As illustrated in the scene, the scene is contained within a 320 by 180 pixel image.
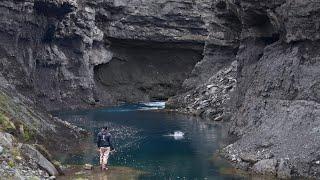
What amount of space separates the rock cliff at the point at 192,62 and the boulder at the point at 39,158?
43.7 feet

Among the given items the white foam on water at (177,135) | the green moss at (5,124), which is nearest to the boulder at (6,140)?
the green moss at (5,124)

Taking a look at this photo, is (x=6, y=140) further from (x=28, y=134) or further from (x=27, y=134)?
(x=28, y=134)

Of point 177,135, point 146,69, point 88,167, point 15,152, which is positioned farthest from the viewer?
point 146,69

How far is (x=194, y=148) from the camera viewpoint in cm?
4709

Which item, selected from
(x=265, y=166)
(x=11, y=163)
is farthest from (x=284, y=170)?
(x=11, y=163)

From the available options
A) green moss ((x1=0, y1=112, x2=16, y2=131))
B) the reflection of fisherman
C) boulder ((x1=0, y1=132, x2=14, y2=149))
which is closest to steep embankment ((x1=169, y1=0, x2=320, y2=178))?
the reflection of fisherman

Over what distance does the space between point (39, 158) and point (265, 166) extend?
1440cm

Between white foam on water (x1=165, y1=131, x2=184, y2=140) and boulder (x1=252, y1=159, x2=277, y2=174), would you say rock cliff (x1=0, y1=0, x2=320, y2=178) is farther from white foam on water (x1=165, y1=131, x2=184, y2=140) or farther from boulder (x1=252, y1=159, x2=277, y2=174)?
white foam on water (x1=165, y1=131, x2=184, y2=140)

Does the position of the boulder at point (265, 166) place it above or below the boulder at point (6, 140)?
below

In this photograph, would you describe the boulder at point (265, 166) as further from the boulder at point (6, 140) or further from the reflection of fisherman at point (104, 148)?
the boulder at point (6, 140)

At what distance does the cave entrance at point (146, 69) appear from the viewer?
11775 centimetres

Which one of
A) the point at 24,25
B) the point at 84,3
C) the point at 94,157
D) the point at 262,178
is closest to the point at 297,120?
the point at 262,178

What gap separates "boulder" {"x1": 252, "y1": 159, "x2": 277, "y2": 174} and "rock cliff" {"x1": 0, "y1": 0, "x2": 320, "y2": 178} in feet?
0.28

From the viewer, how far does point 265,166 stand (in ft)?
115
